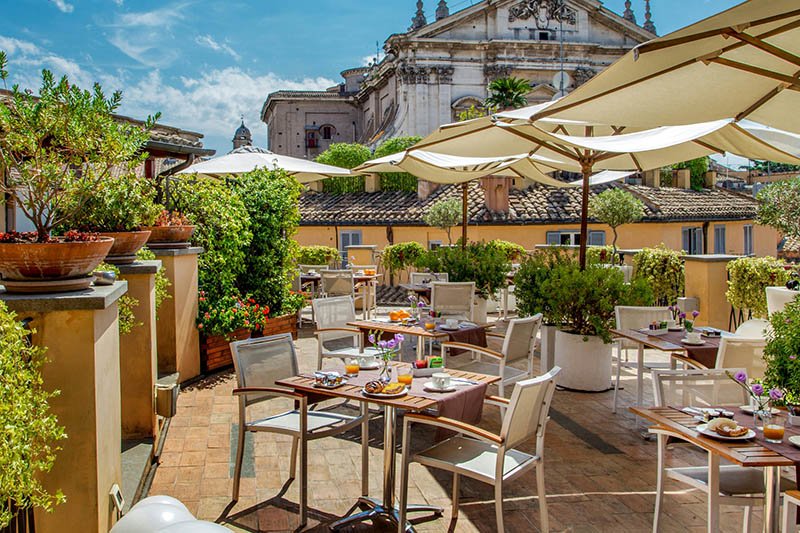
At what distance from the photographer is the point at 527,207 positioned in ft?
73.2

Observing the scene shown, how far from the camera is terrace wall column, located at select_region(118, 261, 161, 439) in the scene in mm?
5141

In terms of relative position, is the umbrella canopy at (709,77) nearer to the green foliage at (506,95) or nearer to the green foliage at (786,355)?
the green foliage at (786,355)

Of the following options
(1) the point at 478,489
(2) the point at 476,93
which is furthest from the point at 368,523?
(2) the point at 476,93

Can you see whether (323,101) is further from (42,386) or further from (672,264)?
(42,386)

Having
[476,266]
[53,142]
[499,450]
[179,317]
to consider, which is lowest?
[499,450]

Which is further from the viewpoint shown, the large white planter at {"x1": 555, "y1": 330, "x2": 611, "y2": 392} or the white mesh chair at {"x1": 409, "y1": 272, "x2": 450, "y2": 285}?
the white mesh chair at {"x1": 409, "y1": 272, "x2": 450, "y2": 285}

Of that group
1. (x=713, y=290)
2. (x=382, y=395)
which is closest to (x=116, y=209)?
(x=382, y=395)

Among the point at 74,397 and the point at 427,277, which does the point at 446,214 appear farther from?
the point at 74,397

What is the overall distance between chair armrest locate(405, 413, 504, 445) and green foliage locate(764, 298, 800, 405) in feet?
5.48

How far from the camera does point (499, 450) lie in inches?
151

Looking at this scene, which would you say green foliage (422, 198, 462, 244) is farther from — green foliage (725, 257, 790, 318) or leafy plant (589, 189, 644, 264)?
green foliage (725, 257, 790, 318)

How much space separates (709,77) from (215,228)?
19.3 feet

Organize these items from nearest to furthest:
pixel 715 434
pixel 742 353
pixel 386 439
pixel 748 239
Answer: pixel 715 434 → pixel 386 439 → pixel 742 353 → pixel 748 239

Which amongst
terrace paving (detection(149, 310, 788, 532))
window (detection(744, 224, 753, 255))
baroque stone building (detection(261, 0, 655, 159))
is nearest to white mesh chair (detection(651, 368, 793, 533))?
terrace paving (detection(149, 310, 788, 532))
